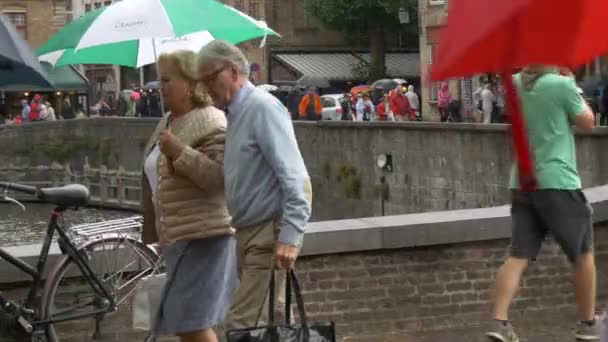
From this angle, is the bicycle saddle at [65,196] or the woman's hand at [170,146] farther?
the bicycle saddle at [65,196]

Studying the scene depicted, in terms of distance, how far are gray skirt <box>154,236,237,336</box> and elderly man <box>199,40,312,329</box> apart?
157mm

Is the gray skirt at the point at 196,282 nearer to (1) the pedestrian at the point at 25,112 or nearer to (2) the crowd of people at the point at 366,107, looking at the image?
(2) the crowd of people at the point at 366,107

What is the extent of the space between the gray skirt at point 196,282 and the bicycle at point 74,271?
134 centimetres

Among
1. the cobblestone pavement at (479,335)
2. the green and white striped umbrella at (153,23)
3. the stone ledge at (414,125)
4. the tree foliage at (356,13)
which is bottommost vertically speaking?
the stone ledge at (414,125)

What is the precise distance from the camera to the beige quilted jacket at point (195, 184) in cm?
565

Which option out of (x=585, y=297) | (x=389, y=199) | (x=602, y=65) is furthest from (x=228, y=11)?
(x=389, y=199)

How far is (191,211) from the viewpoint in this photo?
5.69 metres

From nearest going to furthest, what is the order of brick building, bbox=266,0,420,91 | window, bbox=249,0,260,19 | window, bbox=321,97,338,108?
1. window, bbox=321,97,338,108
2. brick building, bbox=266,0,420,91
3. window, bbox=249,0,260,19

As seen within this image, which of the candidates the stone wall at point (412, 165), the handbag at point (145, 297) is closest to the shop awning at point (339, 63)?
the stone wall at point (412, 165)

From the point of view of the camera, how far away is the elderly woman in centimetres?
566

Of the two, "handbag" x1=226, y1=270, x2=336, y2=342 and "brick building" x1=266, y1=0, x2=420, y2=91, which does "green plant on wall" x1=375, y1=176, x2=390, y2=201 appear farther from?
"brick building" x1=266, y1=0, x2=420, y2=91

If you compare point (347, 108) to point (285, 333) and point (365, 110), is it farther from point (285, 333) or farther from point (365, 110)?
point (285, 333)

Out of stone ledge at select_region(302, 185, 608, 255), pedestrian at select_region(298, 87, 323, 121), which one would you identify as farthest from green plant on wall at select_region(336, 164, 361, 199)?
stone ledge at select_region(302, 185, 608, 255)

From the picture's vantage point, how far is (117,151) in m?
46.9
